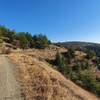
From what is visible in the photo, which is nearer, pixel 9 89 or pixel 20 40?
pixel 9 89

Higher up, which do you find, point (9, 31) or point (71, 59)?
point (9, 31)

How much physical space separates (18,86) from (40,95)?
2875mm

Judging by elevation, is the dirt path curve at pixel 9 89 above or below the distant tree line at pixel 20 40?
below

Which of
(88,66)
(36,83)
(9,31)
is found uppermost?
(9,31)

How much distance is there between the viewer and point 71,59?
8788 cm

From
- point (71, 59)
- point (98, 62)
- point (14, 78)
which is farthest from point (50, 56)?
point (14, 78)

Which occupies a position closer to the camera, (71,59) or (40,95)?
(40,95)

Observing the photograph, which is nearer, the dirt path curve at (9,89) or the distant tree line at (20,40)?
the dirt path curve at (9,89)

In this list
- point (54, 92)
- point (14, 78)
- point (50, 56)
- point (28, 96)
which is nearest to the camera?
point (28, 96)

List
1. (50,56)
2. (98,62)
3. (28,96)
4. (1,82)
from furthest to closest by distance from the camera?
(98,62)
(50,56)
(1,82)
(28,96)

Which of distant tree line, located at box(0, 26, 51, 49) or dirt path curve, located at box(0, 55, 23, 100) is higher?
distant tree line, located at box(0, 26, 51, 49)

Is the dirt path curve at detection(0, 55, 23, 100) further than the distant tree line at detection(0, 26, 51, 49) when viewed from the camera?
No

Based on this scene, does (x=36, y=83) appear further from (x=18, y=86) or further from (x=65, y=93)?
(x=65, y=93)

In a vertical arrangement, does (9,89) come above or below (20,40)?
below
